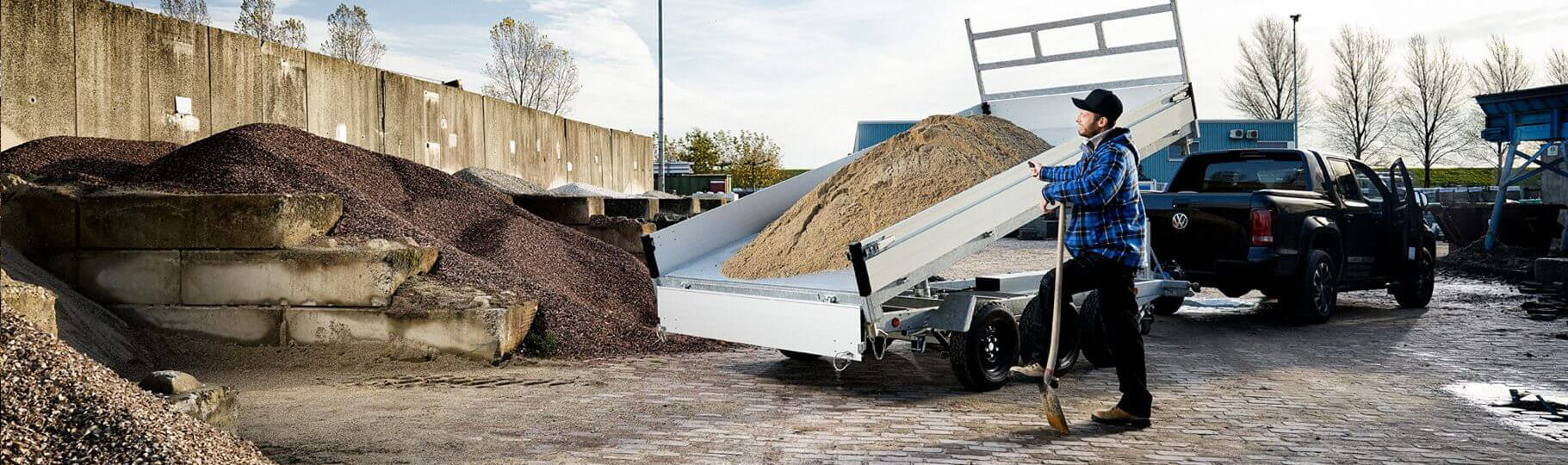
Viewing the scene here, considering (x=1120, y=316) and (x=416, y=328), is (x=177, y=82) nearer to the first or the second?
(x=416, y=328)

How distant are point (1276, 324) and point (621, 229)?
751 cm

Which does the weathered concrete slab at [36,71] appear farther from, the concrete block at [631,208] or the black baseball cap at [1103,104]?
the black baseball cap at [1103,104]

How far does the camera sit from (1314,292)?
1100 cm

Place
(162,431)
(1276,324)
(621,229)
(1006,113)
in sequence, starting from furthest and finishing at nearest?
(621,229), (1276,324), (1006,113), (162,431)

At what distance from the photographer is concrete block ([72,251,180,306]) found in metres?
8.64

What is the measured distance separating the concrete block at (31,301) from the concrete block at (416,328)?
2.53 m

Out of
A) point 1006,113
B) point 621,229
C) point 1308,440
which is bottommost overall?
point 1308,440

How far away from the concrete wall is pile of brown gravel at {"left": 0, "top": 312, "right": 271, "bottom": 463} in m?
3.56

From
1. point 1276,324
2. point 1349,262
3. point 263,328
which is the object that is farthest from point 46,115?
point 1349,262

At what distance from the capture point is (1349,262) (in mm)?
11805

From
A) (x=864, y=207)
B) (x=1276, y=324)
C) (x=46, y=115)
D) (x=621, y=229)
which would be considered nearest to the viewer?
(x=864, y=207)

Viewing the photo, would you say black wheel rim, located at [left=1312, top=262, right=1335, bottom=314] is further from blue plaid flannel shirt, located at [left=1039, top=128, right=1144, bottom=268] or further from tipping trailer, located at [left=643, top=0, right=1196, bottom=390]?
blue plaid flannel shirt, located at [left=1039, top=128, right=1144, bottom=268]

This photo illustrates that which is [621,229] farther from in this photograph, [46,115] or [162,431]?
[162,431]

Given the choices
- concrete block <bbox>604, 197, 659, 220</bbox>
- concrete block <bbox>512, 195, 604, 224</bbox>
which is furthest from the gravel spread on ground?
concrete block <bbox>512, 195, 604, 224</bbox>
